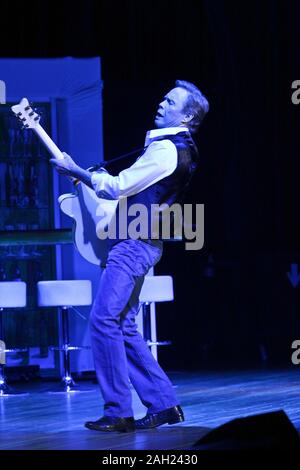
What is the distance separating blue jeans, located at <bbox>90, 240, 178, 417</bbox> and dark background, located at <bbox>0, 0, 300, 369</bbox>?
372 cm

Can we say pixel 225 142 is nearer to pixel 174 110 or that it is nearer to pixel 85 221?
pixel 85 221

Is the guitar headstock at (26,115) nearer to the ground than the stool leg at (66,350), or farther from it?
farther from it

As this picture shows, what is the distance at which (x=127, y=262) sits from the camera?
14.3 feet

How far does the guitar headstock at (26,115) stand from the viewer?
4.88 metres

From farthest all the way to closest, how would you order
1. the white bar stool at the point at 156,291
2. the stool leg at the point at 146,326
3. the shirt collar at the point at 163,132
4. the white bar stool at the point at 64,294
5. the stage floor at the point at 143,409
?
the stool leg at the point at 146,326, the white bar stool at the point at 156,291, the white bar stool at the point at 64,294, the shirt collar at the point at 163,132, the stage floor at the point at 143,409

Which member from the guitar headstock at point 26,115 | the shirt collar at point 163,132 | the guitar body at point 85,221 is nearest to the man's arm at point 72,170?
the shirt collar at point 163,132

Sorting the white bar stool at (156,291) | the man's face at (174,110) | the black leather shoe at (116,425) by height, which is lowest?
the black leather shoe at (116,425)

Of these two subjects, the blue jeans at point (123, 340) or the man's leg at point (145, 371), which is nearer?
the blue jeans at point (123, 340)

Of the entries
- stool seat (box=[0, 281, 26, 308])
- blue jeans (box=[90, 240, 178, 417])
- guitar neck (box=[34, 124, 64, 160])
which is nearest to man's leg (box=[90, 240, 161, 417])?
blue jeans (box=[90, 240, 178, 417])

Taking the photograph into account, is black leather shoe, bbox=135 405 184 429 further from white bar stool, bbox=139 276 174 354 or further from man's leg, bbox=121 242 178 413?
white bar stool, bbox=139 276 174 354

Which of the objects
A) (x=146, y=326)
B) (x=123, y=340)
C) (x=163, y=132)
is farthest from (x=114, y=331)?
(x=146, y=326)

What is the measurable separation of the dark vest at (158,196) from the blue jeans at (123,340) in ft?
0.22

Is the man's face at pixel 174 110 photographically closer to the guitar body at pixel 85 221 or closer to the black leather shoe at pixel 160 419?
the guitar body at pixel 85 221
